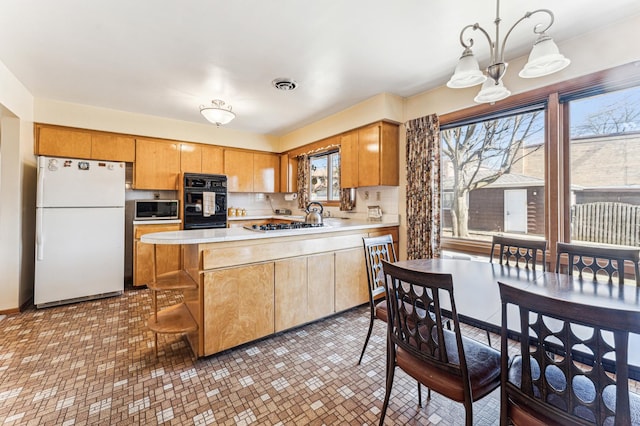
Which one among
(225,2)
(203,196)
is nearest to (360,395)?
(225,2)

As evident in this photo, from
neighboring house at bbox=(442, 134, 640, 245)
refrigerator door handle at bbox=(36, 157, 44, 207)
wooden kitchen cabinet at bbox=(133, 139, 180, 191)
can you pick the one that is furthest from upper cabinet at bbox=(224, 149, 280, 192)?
neighboring house at bbox=(442, 134, 640, 245)

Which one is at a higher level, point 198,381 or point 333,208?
point 333,208

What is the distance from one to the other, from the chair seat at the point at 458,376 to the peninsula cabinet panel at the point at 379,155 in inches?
91.2

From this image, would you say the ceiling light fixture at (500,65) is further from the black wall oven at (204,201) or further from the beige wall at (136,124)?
the beige wall at (136,124)

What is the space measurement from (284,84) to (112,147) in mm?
2839

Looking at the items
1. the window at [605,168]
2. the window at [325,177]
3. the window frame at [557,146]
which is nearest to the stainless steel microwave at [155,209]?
the window at [325,177]

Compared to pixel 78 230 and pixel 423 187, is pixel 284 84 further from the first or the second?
pixel 78 230

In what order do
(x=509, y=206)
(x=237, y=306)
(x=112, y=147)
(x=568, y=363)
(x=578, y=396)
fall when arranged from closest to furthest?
(x=568, y=363) → (x=578, y=396) → (x=237, y=306) → (x=509, y=206) → (x=112, y=147)

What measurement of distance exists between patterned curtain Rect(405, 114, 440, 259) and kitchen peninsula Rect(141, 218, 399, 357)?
73 cm

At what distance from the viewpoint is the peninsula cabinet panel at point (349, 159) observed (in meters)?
3.81

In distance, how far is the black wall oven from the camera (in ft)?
14.1

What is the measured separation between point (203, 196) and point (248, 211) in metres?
1.34

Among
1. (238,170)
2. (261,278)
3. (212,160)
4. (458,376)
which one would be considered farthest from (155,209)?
(458,376)

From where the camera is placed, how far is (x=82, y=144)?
12.5ft
